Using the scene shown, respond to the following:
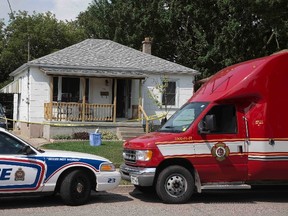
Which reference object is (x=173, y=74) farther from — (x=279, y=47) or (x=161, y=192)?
(x=161, y=192)

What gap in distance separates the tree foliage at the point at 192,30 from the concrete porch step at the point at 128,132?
15.0 metres

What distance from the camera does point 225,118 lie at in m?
9.62

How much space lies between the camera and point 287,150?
31.2 feet

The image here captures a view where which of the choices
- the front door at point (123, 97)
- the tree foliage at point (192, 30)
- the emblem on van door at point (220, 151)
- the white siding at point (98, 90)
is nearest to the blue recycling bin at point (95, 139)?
the white siding at point (98, 90)

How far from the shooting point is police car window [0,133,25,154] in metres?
8.42

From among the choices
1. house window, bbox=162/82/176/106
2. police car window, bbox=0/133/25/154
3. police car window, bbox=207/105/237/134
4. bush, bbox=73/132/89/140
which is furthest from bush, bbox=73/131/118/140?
police car window, bbox=0/133/25/154

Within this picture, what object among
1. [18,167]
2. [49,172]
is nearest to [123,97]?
[49,172]

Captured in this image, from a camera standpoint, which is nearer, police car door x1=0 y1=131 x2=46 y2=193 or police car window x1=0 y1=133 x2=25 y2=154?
police car door x1=0 y1=131 x2=46 y2=193

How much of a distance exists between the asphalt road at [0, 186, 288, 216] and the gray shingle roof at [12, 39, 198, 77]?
1397cm

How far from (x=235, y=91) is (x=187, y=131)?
126cm

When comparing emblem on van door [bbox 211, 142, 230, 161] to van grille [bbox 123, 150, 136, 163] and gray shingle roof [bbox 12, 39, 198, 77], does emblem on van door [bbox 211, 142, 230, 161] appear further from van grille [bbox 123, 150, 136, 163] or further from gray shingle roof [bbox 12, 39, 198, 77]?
gray shingle roof [bbox 12, 39, 198, 77]

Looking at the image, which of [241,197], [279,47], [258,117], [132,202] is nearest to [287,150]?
[258,117]

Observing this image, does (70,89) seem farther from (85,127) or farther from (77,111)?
(85,127)

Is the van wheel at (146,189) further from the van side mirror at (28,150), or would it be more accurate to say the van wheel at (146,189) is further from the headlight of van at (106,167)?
the van side mirror at (28,150)
